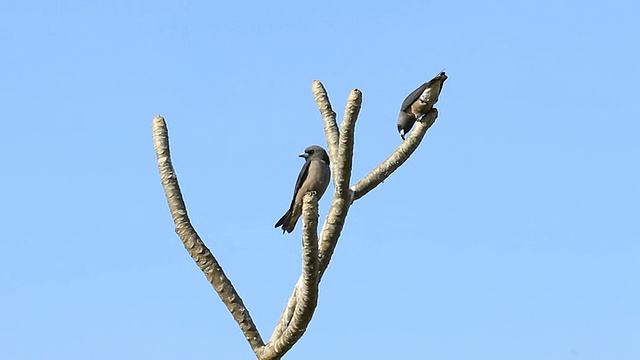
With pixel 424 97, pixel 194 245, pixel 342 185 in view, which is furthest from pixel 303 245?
pixel 424 97

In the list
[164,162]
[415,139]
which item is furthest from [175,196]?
[415,139]

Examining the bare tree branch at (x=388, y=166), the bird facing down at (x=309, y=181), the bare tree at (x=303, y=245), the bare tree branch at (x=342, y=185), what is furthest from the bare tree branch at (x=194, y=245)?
the bird facing down at (x=309, y=181)

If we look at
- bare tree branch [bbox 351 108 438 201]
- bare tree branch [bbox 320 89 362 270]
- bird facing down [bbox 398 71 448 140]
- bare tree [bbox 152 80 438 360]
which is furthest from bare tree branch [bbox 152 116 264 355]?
bird facing down [bbox 398 71 448 140]

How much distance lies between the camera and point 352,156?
702 cm

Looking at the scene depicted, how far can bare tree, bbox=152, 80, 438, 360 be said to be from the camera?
6.90m

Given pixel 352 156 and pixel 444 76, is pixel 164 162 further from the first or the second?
pixel 444 76

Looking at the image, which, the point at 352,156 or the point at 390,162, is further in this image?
the point at 390,162

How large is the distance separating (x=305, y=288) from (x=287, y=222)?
4277 mm

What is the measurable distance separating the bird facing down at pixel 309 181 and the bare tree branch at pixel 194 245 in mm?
3246

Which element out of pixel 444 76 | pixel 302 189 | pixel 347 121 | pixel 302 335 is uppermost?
pixel 444 76

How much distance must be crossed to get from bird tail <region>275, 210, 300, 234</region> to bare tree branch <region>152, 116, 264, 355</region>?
359cm

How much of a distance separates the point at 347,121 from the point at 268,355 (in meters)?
1.79

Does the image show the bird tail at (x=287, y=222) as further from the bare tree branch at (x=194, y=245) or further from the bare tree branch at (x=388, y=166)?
the bare tree branch at (x=194, y=245)

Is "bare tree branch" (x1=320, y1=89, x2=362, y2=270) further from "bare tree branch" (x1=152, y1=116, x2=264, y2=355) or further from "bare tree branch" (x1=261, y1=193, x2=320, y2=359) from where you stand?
"bare tree branch" (x1=152, y1=116, x2=264, y2=355)
